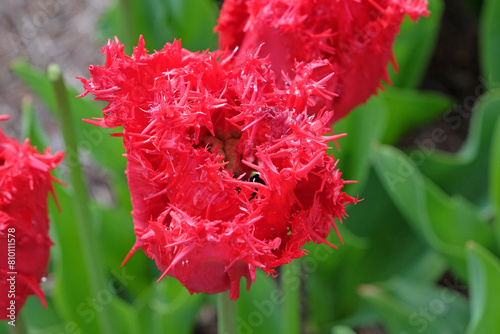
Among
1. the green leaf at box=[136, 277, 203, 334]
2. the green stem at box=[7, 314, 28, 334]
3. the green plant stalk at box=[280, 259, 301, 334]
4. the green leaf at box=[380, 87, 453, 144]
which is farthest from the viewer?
the green leaf at box=[380, 87, 453, 144]

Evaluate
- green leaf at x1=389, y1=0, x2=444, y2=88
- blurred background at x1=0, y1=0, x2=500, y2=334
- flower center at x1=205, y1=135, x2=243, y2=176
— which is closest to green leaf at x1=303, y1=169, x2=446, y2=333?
blurred background at x1=0, y1=0, x2=500, y2=334

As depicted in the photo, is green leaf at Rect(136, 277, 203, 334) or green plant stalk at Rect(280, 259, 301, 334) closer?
green plant stalk at Rect(280, 259, 301, 334)

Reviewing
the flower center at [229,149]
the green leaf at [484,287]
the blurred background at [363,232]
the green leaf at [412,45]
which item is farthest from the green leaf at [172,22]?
the flower center at [229,149]

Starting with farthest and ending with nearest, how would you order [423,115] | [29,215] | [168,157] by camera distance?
[423,115] < [29,215] < [168,157]

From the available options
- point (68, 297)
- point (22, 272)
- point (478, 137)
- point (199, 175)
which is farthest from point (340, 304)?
point (199, 175)

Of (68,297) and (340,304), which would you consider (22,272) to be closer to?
(68,297)

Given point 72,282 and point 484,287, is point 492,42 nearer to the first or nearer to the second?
point 484,287

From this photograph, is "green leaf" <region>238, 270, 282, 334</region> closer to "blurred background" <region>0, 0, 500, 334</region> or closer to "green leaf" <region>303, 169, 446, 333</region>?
"blurred background" <region>0, 0, 500, 334</region>

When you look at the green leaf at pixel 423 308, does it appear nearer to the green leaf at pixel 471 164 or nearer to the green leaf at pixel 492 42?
the green leaf at pixel 471 164

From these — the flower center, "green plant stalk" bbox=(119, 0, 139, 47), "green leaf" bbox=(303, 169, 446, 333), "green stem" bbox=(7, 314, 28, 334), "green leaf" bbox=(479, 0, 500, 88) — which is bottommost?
"green leaf" bbox=(303, 169, 446, 333)
